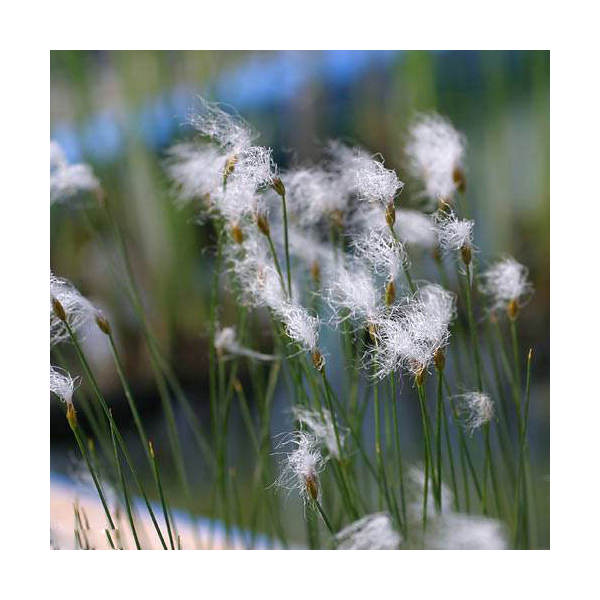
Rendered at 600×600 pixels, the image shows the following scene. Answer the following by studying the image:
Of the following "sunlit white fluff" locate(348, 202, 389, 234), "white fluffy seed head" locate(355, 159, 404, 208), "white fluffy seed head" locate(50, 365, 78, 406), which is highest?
"white fluffy seed head" locate(355, 159, 404, 208)

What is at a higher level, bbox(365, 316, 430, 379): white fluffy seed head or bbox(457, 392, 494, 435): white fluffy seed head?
bbox(365, 316, 430, 379): white fluffy seed head

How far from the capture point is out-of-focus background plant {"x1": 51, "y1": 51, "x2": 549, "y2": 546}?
1.29 m

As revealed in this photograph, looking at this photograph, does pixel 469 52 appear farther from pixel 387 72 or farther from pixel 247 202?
pixel 247 202

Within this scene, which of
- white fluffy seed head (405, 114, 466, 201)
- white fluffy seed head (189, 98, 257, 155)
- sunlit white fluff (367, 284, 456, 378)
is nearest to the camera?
sunlit white fluff (367, 284, 456, 378)

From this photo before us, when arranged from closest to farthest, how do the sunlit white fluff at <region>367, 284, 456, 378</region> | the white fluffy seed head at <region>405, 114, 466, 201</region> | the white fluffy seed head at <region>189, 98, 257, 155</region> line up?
1. the sunlit white fluff at <region>367, 284, 456, 378</region>
2. the white fluffy seed head at <region>189, 98, 257, 155</region>
3. the white fluffy seed head at <region>405, 114, 466, 201</region>

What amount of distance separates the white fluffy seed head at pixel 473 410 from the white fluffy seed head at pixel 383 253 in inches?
10.5

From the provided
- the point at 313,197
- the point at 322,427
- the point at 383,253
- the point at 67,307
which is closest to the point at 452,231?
the point at 383,253

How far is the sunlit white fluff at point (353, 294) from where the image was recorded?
1.04 metres

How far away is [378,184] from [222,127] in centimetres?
34

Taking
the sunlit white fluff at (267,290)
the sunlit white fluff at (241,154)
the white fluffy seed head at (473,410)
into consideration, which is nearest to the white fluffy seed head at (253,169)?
the sunlit white fluff at (241,154)

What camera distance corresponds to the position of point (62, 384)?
110 centimetres

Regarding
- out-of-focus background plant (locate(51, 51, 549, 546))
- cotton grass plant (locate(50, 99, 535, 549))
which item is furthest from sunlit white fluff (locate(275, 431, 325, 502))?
out-of-focus background plant (locate(51, 51, 549, 546))

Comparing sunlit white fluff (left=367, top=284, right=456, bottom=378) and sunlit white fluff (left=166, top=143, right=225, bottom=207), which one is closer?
sunlit white fluff (left=367, top=284, right=456, bottom=378)

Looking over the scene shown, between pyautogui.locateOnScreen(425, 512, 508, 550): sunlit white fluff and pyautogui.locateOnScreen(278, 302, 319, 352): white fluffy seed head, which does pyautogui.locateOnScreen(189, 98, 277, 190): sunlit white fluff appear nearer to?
pyautogui.locateOnScreen(278, 302, 319, 352): white fluffy seed head
